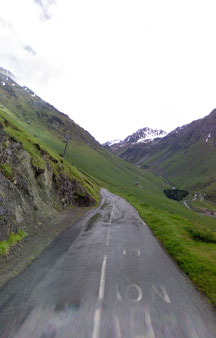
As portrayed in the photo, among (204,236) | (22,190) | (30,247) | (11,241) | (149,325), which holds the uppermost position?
(22,190)

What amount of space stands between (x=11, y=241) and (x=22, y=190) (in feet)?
20.2

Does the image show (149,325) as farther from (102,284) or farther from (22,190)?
(22,190)

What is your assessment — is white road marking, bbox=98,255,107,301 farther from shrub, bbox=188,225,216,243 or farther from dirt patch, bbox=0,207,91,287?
shrub, bbox=188,225,216,243

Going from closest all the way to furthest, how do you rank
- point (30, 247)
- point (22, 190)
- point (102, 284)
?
point (102, 284) < point (30, 247) < point (22, 190)

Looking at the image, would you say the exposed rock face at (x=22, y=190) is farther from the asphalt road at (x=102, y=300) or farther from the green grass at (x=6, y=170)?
the asphalt road at (x=102, y=300)

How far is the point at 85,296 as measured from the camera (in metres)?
7.11

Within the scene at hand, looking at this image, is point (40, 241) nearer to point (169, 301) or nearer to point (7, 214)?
point (7, 214)

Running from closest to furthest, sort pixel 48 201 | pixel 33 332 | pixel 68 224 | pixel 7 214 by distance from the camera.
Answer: pixel 33 332 → pixel 7 214 → pixel 68 224 → pixel 48 201

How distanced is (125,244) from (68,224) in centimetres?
719

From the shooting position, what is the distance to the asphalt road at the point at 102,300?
550cm

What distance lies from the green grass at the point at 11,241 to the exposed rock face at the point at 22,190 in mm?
319

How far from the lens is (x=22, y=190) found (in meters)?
16.8

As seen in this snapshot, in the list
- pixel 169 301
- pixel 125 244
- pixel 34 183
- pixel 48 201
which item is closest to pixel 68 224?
pixel 48 201

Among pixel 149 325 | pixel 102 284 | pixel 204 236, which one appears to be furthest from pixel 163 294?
pixel 204 236
